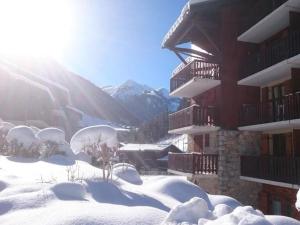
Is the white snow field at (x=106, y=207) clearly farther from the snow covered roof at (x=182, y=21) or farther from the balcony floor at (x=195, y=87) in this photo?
the snow covered roof at (x=182, y=21)

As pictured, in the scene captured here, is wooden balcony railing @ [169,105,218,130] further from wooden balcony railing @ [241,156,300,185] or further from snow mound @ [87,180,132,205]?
snow mound @ [87,180,132,205]

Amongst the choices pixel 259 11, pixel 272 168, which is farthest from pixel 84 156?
pixel 259 11

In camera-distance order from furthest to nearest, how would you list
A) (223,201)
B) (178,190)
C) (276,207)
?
1. (276,207)
2. (178,190)
3. (223,201)

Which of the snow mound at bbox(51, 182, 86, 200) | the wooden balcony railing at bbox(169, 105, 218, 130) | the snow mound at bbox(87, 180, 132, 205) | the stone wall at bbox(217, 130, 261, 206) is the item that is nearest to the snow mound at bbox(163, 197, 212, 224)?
the snow mound at bbox(87, 180, 132, 205)

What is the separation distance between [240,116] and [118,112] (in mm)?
88657

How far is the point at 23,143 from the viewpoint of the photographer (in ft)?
46.8

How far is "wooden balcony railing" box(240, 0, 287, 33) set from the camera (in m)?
16.0

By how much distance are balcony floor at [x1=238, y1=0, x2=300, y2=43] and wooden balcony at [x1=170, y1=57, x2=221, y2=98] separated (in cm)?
231

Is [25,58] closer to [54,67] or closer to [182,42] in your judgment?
[54,67]

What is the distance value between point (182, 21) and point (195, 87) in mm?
3577

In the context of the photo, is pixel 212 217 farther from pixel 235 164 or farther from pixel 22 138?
pixel 235 164

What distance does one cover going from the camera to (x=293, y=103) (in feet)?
44.6

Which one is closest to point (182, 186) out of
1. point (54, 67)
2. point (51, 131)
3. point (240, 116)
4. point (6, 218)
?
point (6, 218)

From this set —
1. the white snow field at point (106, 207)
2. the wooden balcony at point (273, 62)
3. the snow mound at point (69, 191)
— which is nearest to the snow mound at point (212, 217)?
the white snow field at point (106, 207)
